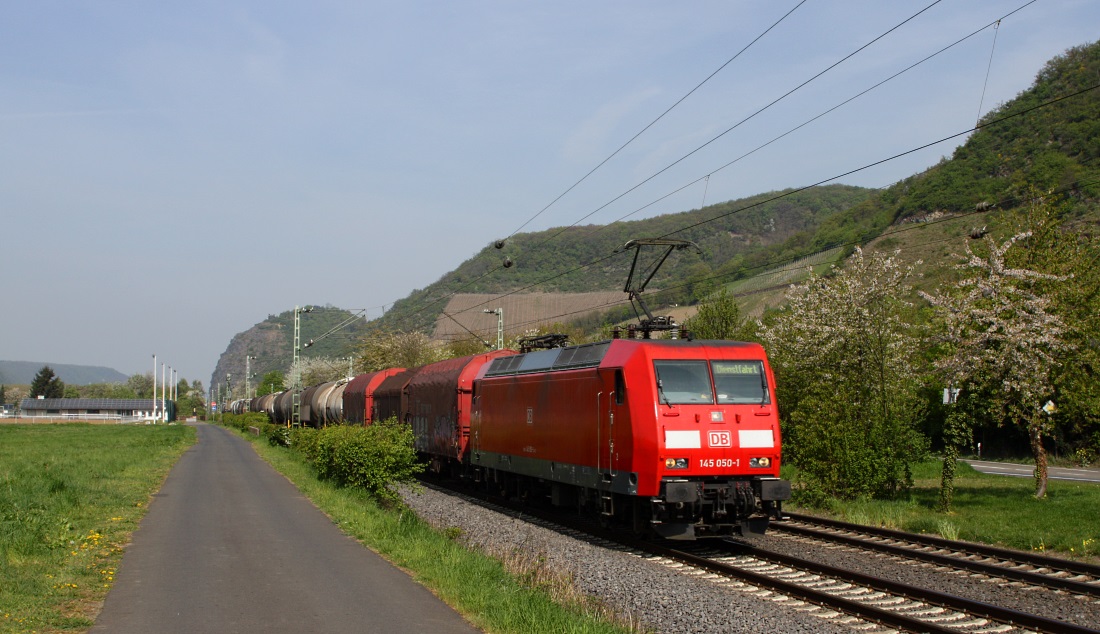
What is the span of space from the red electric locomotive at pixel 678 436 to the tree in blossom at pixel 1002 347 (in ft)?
21.1

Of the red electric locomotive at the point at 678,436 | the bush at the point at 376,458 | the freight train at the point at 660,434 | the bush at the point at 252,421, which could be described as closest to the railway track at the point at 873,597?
the red electric locomotive at the point at 678,436

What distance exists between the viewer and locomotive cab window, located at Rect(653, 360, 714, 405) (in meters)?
15.7

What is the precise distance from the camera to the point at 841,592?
1244cm

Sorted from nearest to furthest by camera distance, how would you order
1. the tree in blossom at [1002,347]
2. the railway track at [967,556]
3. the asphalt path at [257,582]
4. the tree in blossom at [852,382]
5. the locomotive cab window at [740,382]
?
the asphalt path at [257,582] → the railway track at [967,556] → the locomotive cab window at [740,382] → the tree in blossom at [1002,347] → the tree in blossom at [852,382]

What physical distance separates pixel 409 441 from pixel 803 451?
961 centimetres

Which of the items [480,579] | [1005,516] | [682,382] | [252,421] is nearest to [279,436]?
[252,421]

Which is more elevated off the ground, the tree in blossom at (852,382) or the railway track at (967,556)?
the tree in blossom at (852,382)

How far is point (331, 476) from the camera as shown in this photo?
2483cm

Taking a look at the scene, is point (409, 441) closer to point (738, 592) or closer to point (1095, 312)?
point (738, 592)

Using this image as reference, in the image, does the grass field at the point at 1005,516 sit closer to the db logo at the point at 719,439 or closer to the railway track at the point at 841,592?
the railway track at the point at 841,592

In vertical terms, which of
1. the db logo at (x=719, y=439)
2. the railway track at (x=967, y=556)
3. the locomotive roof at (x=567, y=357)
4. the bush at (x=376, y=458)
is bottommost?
the railway track at (x=967, y=556)

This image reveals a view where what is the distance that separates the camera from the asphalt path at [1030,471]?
30938 millimetres

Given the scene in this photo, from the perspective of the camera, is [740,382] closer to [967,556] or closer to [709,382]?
[709,382]

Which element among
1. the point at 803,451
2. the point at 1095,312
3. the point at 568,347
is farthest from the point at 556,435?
the point at 1095,312
